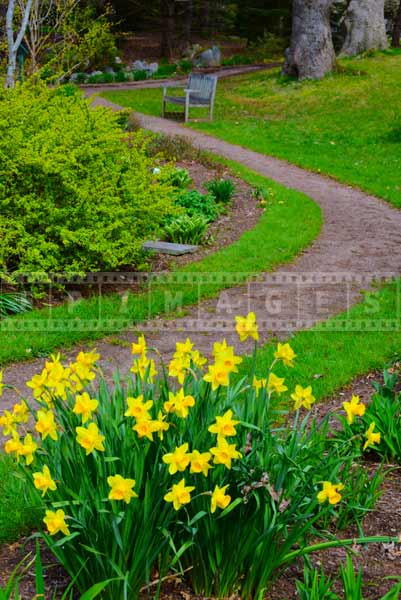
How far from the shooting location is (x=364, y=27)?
944 inches

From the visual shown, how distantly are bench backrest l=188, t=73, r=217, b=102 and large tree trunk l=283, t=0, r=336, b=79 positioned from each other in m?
3.10

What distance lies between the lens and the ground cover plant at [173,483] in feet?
9.13

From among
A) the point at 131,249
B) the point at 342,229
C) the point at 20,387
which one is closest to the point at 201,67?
the point at 342,229

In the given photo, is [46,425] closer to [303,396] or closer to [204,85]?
[303,396]

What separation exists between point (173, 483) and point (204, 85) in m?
17.3

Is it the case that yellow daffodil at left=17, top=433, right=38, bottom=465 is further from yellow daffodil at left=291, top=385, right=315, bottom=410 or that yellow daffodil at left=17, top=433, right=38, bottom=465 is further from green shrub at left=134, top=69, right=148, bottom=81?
green shrub at left=134, top=69, right=148, bottom=81

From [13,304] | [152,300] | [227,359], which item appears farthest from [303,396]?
[13,304]

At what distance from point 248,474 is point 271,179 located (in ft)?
34.1

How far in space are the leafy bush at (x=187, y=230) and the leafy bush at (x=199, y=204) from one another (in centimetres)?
77

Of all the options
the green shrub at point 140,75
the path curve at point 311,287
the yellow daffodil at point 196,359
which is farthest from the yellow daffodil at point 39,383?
the green shrub at point 140,75

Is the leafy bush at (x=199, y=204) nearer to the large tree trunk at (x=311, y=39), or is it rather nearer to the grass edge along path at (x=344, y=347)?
the grass edge along path at (x=344, y=347)

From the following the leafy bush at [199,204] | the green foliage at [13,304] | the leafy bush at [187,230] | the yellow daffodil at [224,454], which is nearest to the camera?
the yellow daffodil at [224,454]

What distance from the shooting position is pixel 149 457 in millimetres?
3016
